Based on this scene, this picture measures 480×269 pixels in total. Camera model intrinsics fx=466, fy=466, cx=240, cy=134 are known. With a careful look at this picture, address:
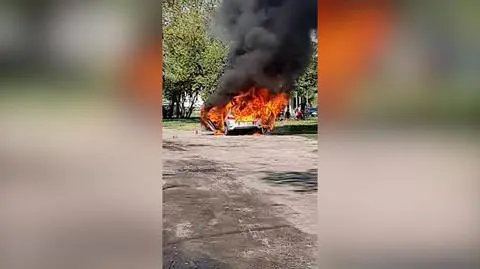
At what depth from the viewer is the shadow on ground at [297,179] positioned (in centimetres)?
227

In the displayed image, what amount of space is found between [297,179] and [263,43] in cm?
73

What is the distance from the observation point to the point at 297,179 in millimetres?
2381

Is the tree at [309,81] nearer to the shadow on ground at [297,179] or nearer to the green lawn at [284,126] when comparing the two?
the green lawn at [284,126]

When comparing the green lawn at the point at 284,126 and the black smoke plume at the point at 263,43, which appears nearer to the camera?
the green lawn at the point at 284,126

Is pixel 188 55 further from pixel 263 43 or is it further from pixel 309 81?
pixel 309 81

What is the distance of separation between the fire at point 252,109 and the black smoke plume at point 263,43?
39mm

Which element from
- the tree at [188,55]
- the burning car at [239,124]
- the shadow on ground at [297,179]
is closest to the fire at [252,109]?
the burning car at [239,124]

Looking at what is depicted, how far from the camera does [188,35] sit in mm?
2346

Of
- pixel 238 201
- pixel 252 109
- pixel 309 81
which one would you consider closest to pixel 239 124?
pixel 252 109

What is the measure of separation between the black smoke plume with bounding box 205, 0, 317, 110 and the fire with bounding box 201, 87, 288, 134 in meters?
Result: 0.04

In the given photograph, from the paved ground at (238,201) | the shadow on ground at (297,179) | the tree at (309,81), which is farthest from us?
the shadow on ground at (297,179)

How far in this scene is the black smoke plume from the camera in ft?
7.48
